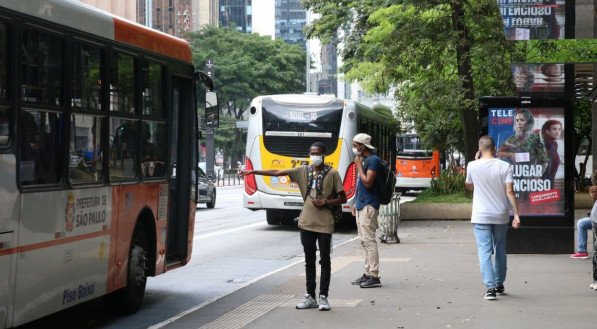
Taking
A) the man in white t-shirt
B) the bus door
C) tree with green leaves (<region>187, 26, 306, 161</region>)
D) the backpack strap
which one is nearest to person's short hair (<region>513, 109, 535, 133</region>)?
the man in white t-shirt

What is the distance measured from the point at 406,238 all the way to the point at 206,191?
548 inches

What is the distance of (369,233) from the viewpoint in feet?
43.3

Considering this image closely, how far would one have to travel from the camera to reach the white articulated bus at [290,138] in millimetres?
24953

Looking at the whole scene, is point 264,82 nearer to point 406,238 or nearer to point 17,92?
point 406,238

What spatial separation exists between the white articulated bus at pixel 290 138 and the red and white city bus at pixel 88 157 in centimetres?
1161

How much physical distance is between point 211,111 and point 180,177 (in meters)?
1.15

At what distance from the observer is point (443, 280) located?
14.3m

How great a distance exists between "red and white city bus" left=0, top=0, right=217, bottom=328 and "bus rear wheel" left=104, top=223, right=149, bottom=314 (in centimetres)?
1

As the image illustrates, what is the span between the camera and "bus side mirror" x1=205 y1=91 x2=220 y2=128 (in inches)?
541

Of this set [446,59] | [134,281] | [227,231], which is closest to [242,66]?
[446,59]

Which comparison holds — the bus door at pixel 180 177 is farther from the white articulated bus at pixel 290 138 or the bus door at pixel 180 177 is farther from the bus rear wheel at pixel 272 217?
the bus rear wheel at pixel 272 217

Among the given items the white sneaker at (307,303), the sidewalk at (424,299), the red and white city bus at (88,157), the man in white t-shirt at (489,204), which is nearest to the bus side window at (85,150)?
the red and white city bus at (88,157)

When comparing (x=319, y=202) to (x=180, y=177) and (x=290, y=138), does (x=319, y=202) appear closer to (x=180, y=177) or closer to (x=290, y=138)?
(x=180, y=177)

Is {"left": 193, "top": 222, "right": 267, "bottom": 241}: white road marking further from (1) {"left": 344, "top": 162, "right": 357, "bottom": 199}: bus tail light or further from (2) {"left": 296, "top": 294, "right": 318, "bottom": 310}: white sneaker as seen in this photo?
(2) {"left": 296, "top": 294, "right": 318, "bottom": 310}: white sneaker
